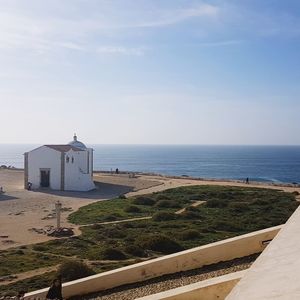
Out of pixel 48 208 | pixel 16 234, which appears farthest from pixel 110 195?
pixel 16 234

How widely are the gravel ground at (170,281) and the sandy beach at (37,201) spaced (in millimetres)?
10338

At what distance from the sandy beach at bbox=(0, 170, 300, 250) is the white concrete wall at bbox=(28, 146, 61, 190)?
4.77ft

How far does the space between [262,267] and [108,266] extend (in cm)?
1028

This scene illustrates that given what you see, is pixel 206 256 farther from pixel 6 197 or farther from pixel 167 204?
pixel 6 197

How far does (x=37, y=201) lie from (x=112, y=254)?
775 inches

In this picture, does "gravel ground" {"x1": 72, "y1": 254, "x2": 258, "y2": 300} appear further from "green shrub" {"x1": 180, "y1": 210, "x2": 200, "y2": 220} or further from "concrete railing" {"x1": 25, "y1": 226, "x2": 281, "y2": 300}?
"green shrub" {"x1": 180, "y1": 210, "x2": 200, "y2": 220}

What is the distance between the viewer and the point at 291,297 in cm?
464

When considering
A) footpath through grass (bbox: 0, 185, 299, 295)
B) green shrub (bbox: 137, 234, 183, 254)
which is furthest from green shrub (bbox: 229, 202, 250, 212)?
green shrub (bbox: 137, 234, 183, 254)

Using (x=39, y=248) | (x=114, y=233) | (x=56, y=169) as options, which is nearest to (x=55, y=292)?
(x=39, y=248)

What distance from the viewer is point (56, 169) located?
140 feet

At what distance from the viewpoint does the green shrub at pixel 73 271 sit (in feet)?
45.4

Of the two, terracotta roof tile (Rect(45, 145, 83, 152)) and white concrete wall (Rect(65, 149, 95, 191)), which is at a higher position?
terracotta roof tile (Rect(45, 145, 83, 152))

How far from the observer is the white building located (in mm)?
42541

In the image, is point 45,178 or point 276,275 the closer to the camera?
point 276,275
